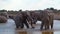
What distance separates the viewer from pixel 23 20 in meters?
7.36

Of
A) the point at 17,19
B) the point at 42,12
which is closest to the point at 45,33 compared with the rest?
the point at 42,12

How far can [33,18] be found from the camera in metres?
7.50

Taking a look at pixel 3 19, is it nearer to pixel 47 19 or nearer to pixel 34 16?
pixel 34 16

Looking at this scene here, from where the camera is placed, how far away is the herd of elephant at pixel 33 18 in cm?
688

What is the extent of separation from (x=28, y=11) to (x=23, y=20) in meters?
0.36

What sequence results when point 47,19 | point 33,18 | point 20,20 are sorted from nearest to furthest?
point 47,19
point 20,20
point 33,18

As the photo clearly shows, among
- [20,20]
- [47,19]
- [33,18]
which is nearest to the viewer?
[47,19]

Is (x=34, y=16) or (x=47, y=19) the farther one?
(x=34, y=16)

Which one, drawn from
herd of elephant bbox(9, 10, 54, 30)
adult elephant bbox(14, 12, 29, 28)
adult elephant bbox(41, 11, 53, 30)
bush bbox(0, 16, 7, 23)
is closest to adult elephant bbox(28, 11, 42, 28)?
herd of elephant bbox(9, 10, 54, 30)

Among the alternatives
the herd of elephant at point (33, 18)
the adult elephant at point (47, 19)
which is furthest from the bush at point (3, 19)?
the adult elephant at point (47, 19)

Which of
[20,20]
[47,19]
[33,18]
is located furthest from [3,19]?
[47,19]

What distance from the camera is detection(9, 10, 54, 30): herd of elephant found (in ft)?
22.6

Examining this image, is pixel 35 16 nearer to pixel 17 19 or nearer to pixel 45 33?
pixel 17 19

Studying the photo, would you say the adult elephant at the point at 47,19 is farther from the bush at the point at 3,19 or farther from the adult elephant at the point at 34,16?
the bush at the point at 3,19
